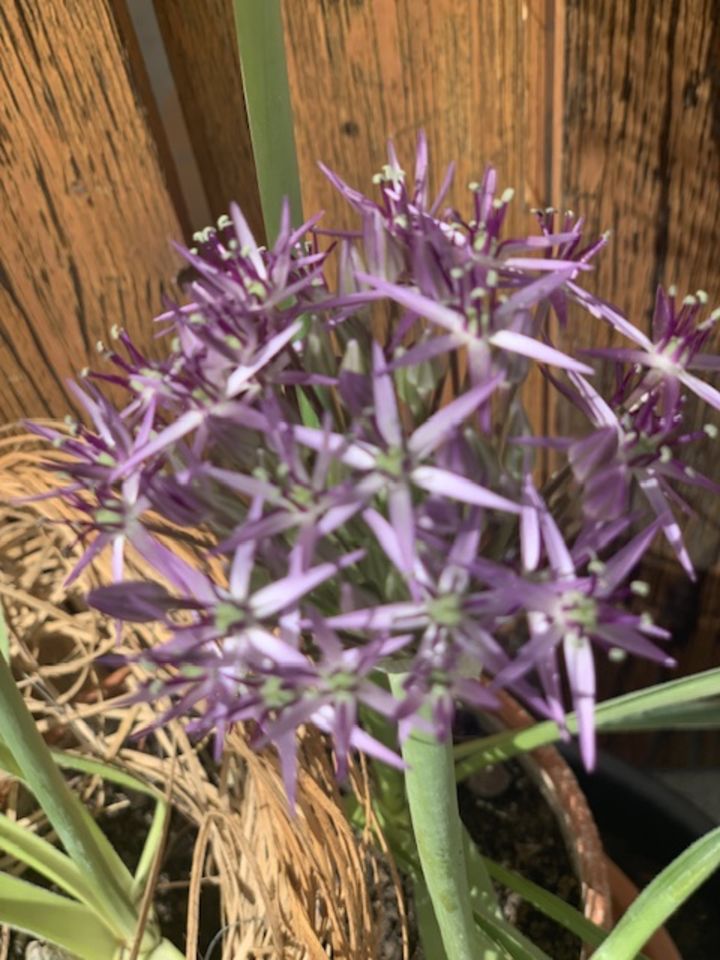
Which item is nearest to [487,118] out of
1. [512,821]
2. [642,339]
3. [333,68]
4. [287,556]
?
[333,68]

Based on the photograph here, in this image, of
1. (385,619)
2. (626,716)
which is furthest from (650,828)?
(385,619)

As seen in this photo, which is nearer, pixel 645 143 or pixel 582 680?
pixel 582 680

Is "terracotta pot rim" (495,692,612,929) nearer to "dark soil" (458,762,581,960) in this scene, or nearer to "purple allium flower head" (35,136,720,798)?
"dark soil" (458,762,581,960)

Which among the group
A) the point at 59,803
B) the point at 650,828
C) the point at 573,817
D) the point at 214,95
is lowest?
the point at 650,828

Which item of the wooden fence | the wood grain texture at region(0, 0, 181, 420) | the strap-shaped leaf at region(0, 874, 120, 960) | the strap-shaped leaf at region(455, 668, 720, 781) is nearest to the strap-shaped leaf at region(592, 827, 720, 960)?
the strap-shaped leaf at region(455, 668, 720, 781)

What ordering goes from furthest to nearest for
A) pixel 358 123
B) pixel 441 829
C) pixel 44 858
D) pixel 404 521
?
pixel 358 123 → pixel 44 858 → pixel 441 829 → pixel 404 521

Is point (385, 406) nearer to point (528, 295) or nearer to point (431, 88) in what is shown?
point (528, 295)

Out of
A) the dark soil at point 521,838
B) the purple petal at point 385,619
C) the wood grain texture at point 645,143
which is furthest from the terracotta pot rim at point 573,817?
the purple petal at point 385,619
